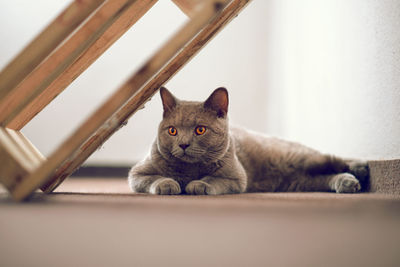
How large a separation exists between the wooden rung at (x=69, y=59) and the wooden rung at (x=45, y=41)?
0.04 meters

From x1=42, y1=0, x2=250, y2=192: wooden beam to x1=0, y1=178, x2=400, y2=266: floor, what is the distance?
0.29m

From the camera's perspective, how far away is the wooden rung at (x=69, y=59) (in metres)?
0.88

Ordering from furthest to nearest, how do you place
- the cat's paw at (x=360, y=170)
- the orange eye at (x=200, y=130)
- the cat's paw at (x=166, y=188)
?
the cat's paw at (x=360, y=170) → the orange eye at (x=200, y=130) → the cat's paw at (x=166, y=188)

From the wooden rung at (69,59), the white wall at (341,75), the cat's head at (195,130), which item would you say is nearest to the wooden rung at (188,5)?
the wooden rung at (69,59)

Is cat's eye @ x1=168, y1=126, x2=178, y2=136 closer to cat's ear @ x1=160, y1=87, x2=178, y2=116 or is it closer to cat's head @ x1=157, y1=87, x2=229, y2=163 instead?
cat's head @ x1=157, y1=87, x2=229, y2=163

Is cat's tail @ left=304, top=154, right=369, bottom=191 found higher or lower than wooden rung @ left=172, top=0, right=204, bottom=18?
lower

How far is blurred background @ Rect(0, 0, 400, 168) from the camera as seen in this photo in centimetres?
149

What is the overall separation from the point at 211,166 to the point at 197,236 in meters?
0.74

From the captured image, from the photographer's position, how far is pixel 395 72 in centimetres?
123

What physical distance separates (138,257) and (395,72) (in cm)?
111

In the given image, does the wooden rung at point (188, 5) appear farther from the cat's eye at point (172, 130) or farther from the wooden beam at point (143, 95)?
the cat's eye at point (172, 130)

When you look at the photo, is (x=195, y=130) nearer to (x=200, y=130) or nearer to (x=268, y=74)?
(x=200, y=130)

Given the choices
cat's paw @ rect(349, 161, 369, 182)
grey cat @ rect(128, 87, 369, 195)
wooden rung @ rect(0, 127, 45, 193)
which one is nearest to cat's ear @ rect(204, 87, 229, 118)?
grey cat @ rect(128, 87, 369, 195)

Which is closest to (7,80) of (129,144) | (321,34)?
(321,34)
